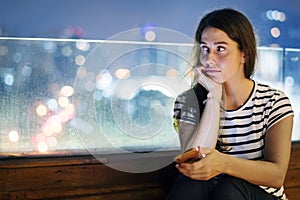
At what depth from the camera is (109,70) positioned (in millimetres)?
1470

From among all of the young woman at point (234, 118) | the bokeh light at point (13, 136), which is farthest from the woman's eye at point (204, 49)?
the bokeh light at point (13, 136)

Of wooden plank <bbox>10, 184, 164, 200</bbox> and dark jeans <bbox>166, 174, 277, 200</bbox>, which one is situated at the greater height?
dark jeans <bbox>166, 174, 277, 200</bbox>

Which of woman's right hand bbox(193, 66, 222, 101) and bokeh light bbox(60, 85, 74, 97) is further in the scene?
bokeh light bbox(60, 85, 74, 97)

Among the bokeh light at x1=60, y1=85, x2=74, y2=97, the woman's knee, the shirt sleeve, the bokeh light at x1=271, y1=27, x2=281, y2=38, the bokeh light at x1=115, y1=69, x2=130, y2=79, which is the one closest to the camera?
the woman's knee

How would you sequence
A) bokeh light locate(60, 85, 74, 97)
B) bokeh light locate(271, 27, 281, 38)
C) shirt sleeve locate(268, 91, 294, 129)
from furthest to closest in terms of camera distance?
1. bokeh light locate(271, 27, 281, 38)
2. bokeh light locate(60, 85, 74, 97)
3. shirt sleeve locate(268, 91, 294, 129)

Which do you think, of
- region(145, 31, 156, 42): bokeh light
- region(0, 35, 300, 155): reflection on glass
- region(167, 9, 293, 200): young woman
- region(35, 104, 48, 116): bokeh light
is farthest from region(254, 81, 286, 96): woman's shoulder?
region(35, 104, 48, 116): bokeh light

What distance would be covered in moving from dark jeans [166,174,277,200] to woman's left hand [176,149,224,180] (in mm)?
41

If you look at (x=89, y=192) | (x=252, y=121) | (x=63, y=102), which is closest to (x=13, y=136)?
(x=63, y=102)

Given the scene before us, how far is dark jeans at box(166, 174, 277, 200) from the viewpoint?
47.1 inches

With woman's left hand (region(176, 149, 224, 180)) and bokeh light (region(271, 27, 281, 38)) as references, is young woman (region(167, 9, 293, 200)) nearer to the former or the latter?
woman's left hand (region(176, 149, 224, 180))

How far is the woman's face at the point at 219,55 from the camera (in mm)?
1354

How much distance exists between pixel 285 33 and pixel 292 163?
610 mm

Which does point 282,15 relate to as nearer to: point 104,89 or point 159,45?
point 159,45

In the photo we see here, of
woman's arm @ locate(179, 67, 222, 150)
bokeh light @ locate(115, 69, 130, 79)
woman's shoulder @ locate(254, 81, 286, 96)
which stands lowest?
woman's arm @ locate(179, 67, 222, 150)
